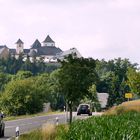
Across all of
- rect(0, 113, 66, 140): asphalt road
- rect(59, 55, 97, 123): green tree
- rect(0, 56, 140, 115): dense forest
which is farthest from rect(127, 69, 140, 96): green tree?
rect(59, 55, 97, 123): green tree

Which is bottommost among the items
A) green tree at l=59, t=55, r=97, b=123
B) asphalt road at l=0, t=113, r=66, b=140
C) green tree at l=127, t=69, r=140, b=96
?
asphalt road at l=0, t=113, r=66, b=140

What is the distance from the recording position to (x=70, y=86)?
36000 mm

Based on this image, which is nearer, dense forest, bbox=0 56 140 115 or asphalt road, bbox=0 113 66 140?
asphalt road, bbox=0 113 66 140

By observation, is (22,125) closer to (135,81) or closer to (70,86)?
(70,86)

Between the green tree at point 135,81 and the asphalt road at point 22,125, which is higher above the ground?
the green tree at point 135,81

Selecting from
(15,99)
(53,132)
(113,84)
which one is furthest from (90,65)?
(113,84)

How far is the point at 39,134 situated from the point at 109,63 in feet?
431

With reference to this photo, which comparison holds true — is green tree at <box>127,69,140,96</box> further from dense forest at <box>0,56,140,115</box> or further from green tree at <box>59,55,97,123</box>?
green tree at <box>59,55,97,123</box>

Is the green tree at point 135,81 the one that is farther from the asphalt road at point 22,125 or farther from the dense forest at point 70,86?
the asphalt road at point 22,125

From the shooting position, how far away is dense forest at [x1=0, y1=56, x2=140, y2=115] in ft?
119

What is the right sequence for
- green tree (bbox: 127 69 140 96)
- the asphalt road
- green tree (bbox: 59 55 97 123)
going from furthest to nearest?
green tree (bbox: 127 69 140 96)
green tree (bbox: 59 55 97 123)
the asphalt road

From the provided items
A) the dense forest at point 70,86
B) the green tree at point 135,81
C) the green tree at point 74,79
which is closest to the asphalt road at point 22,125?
the dense forest at point 70,86

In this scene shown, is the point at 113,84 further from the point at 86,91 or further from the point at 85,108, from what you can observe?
the point at 86,91

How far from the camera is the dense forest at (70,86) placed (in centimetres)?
3625
